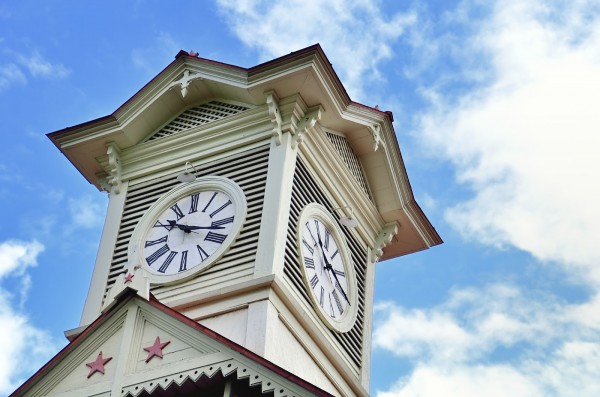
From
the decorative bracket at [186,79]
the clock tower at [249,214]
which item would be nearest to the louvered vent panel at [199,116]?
the clock tower at [249,214]

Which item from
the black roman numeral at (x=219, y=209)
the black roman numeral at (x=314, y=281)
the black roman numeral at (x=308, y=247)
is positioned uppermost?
the black roman numeral at (x=219, y=209)

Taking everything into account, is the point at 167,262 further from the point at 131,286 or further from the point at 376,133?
the point at 376,133

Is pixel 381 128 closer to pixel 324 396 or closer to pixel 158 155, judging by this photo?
pixel 158 155

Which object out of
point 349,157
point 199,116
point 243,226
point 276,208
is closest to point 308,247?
point 276,208

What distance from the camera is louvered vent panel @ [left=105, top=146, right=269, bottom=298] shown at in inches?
697

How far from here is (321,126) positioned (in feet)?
65.0

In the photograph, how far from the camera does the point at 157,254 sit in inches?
738

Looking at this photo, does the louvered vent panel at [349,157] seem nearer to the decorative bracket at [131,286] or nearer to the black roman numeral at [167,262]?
the black roman numeral at [167,262]

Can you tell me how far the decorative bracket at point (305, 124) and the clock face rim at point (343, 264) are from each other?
0.94m

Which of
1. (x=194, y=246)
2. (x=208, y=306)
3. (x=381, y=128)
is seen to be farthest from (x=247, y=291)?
(x=381, y=128)

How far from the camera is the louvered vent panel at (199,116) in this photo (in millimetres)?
20031

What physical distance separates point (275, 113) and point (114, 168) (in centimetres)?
279

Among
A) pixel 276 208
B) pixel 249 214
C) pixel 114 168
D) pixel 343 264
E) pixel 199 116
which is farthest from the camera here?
pixel 199 116

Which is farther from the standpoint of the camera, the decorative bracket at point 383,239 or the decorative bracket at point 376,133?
the decorative bracket at point 383,239
